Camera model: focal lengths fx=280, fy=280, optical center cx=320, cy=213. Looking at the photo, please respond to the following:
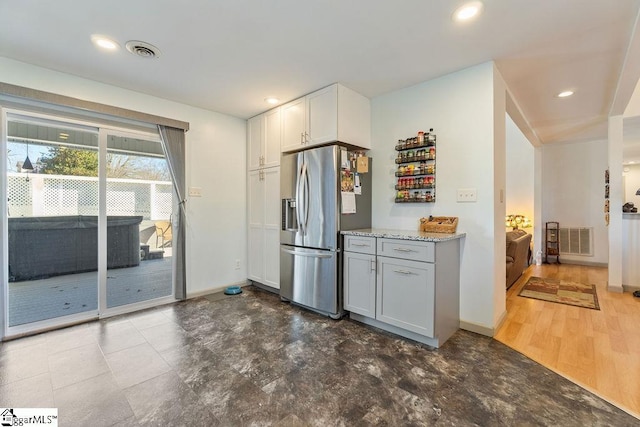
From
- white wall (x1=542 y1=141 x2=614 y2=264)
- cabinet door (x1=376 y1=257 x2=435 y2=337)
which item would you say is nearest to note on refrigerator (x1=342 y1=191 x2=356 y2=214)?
cabinet door (x1=376 y1=257 x2=435 y2=337)

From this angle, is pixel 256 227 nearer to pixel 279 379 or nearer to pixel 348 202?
pixel 348 202

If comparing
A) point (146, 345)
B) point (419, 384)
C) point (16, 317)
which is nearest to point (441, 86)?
point (419, 384)

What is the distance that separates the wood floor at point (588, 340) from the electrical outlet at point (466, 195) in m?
1.25

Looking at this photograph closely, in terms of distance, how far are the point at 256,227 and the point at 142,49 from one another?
2380 millimetres

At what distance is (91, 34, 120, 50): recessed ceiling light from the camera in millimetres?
2184

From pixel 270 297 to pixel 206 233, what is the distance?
4.02 feet

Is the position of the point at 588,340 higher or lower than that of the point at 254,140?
lower

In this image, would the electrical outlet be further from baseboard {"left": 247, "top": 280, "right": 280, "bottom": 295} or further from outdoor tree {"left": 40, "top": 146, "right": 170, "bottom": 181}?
outdoor tree {"left": 40, "top": 146, "right": 170, "bottom": 181}

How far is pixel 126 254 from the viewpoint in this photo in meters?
3.23

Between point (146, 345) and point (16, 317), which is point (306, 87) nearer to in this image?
point (146, 345)

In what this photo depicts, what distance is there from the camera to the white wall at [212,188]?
3.56 meters

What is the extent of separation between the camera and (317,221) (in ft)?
10.1

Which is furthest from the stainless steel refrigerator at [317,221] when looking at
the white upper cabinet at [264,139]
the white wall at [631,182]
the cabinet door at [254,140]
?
the white wall at [631,182]

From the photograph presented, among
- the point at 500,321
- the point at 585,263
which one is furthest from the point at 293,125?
the point at 585,263
